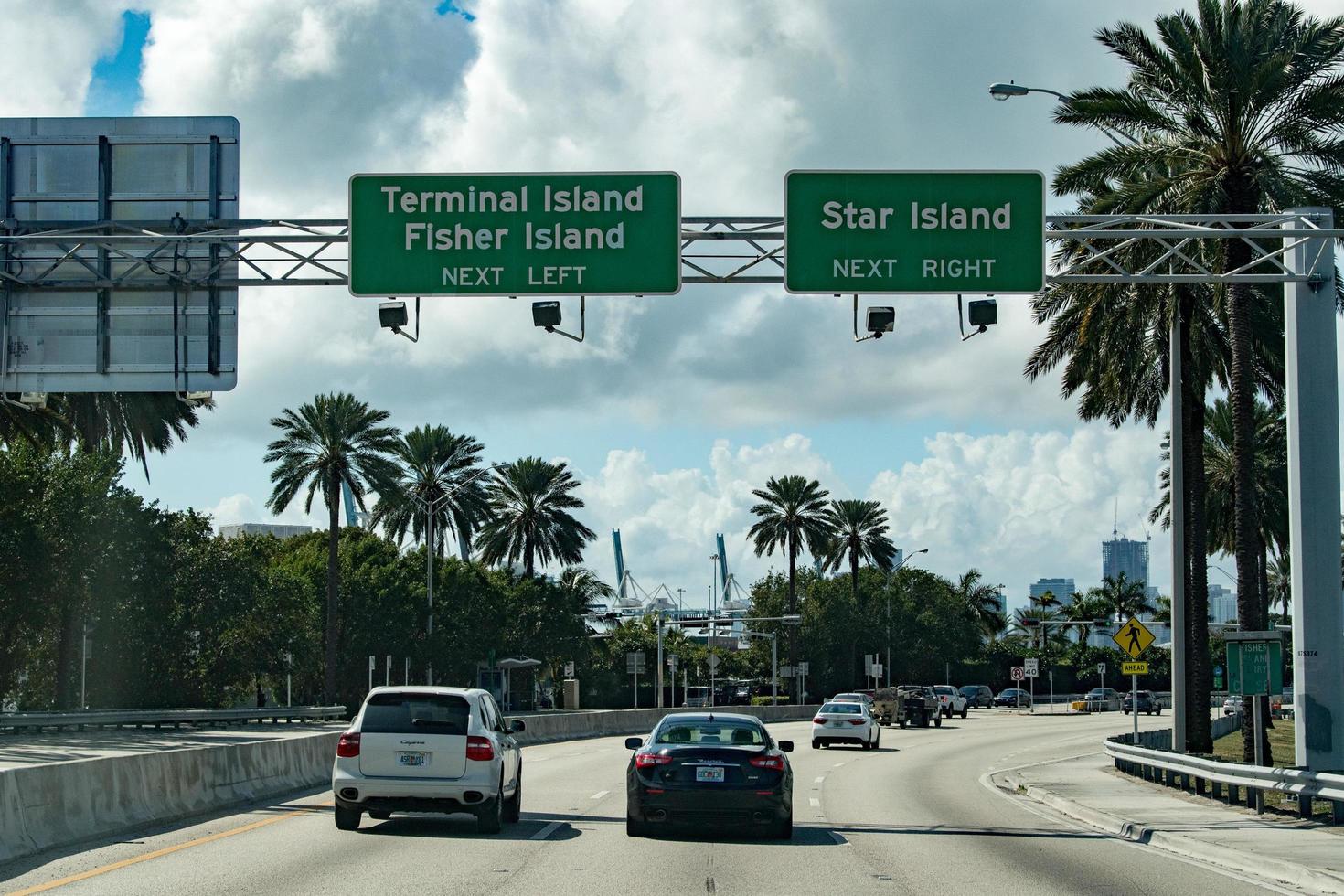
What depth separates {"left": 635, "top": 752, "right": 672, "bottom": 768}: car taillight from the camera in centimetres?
1723

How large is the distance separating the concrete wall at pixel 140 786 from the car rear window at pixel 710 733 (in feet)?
19.4

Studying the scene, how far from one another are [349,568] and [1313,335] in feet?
211

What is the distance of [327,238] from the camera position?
21266 mm

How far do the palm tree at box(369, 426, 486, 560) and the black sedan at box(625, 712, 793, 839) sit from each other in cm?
6230

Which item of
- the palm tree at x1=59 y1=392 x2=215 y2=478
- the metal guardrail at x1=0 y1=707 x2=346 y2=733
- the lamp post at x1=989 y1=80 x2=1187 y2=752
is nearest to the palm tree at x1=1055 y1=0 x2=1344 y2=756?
the lamp post at x1=989 y1=80 x2=1187 y2=752

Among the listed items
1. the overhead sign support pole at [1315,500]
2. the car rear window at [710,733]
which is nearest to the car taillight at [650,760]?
the car rear window at [710,733]

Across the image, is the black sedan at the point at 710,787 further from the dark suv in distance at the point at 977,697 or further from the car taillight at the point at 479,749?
the dark suv in distance at the point at 977,697

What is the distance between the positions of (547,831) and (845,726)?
26.5 meters

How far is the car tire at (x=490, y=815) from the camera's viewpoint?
56.1 ft

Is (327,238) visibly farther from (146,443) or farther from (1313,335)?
(146,443)

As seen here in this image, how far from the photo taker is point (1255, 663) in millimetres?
21375

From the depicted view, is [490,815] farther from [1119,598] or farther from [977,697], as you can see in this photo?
[1119,598]

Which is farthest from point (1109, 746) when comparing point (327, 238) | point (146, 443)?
point (146, 443)

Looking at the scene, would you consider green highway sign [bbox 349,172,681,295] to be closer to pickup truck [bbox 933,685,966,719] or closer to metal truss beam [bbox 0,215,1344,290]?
metal truss beam [bbox 0,215,1344,290]
